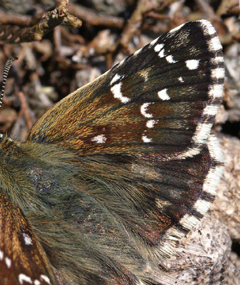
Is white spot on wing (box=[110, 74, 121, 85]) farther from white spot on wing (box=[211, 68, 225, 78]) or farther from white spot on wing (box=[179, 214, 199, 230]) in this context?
white spot on wing (box=[179, 214, 199, 230])

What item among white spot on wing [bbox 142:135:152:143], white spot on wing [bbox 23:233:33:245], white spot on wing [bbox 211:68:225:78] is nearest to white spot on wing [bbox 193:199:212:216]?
white spot on wing [bbox 142:135:152:143]

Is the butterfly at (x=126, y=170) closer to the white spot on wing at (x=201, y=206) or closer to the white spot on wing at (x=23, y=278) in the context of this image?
the white spot on wing at (x=201, y=206)

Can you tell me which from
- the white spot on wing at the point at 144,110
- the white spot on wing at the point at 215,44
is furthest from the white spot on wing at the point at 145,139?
the white spot on wing at the point at 215,44

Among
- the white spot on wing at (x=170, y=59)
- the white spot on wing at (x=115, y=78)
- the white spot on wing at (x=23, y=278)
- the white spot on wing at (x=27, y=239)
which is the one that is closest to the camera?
the white spot on wing at (x=23, y=278)

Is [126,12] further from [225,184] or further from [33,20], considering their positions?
[225,184]

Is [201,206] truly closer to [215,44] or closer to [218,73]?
[218,73]

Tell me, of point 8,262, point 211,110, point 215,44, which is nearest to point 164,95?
point 211,110

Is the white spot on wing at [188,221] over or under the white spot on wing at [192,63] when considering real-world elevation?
under

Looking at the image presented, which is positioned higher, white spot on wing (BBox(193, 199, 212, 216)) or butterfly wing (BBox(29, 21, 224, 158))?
butterfly wing (BBox(29, 21, 224, 158))
